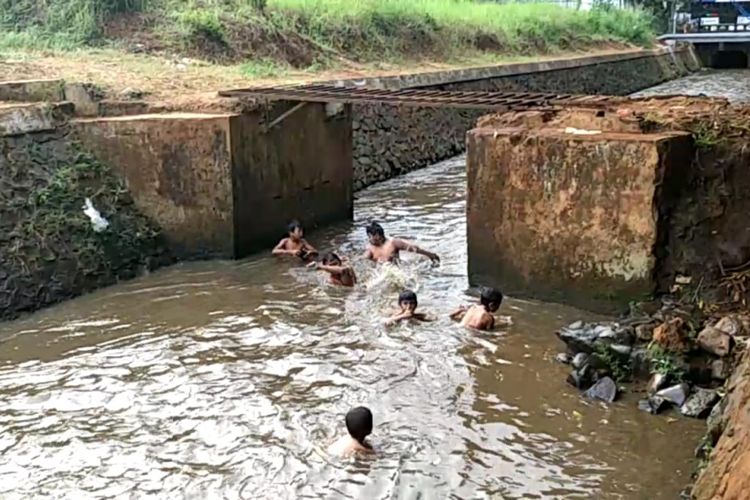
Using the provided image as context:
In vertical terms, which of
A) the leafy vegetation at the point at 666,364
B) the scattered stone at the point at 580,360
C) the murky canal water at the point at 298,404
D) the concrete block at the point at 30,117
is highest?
the concrete block at the point at 30,117

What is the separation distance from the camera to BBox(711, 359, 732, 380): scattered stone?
6199 mm

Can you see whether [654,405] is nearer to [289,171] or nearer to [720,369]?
[720,369]

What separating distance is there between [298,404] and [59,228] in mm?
4236

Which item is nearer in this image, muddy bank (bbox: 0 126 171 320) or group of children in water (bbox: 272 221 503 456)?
group of children in water (bbox: 272 221 503 456)

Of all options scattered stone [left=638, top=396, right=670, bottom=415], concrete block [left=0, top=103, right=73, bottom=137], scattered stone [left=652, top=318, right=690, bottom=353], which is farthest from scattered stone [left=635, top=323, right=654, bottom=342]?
concrete block [left=0, top=103, right=73, bottom=137]

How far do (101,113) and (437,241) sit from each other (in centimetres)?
437

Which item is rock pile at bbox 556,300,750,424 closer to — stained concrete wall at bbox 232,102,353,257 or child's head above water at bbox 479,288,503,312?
child's head above water at bbox 479,288,503,312

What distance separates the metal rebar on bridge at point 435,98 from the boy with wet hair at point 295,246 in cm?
150

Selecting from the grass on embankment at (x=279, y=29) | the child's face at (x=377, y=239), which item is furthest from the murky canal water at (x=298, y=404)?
the grass on embankment at (x=279, y=29)

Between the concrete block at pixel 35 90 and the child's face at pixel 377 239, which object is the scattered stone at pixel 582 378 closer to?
the child's face at pixel 377 239

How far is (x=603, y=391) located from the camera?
630cm

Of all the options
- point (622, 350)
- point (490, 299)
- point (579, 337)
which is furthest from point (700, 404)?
point (490, 299)

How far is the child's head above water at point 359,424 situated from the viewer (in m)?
5.55

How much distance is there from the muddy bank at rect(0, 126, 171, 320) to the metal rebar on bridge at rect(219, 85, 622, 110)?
193 cm
